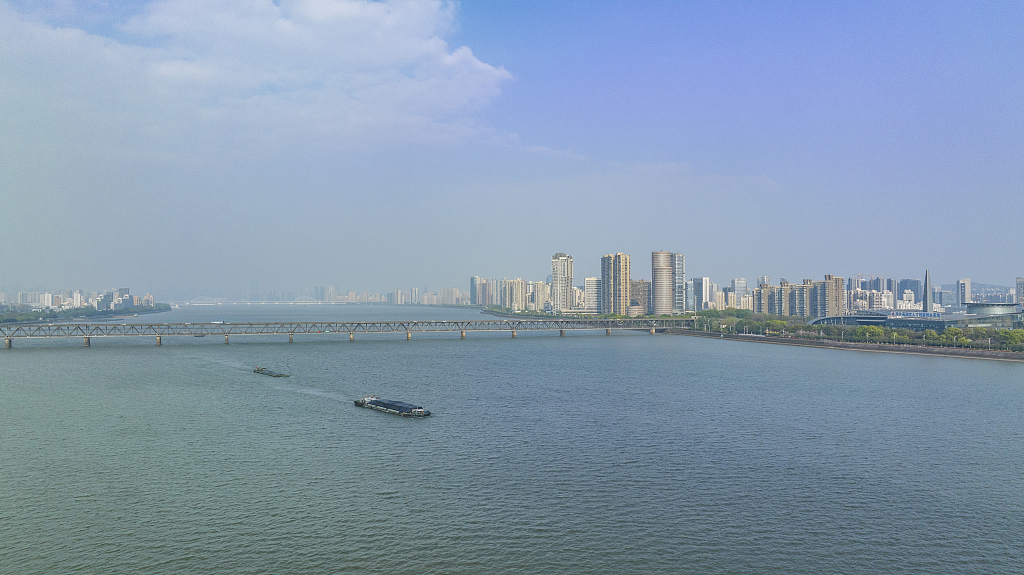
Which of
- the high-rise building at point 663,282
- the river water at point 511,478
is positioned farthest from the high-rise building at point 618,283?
the river water at point 511,478

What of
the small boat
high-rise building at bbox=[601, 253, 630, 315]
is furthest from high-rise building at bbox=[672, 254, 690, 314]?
the small boat

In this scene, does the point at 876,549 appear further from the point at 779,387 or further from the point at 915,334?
the point at 915,334

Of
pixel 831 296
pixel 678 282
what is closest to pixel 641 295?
pixel 678 282

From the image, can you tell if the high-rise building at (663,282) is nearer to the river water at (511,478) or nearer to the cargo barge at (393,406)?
the river water at (511,478)

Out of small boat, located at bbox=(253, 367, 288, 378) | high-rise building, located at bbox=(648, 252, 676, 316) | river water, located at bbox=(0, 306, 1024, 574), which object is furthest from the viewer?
high-rise building, located at bbox=(648, 252, 676, 316)

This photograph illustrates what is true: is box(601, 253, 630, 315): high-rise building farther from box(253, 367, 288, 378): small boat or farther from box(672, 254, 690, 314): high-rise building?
box(253, 367, 288, 378): small boat
